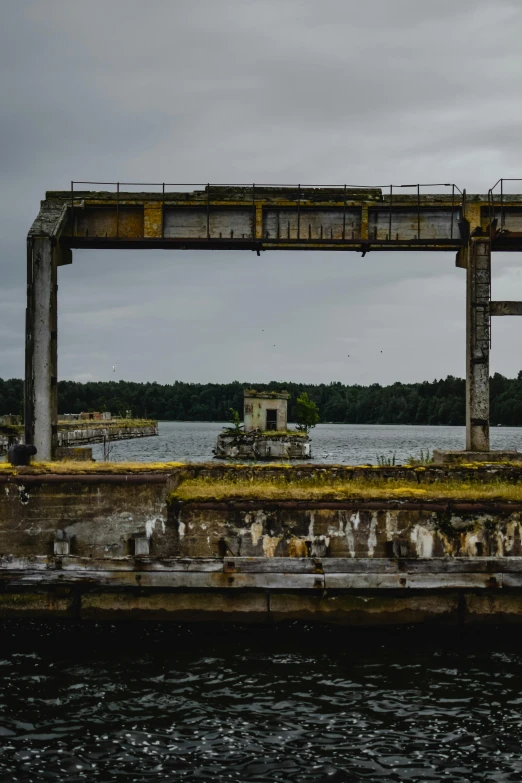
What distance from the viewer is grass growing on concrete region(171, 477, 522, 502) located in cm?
1216

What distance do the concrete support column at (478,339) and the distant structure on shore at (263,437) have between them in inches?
1358

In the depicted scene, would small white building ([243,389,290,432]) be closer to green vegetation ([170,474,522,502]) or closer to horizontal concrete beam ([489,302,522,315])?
horizontal concrete beam ([489,302,522,315])

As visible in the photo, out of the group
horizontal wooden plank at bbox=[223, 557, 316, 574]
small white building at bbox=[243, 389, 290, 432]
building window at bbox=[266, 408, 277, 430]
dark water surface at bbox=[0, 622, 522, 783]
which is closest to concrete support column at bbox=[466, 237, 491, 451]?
dark water surface at bbox=[0, 622, 522, 783]

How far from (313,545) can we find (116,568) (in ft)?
10.8

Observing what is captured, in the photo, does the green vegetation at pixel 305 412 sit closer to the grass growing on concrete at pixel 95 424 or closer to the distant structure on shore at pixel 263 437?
the distant structure on shore at pixel 263 437

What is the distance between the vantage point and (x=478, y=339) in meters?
17.4

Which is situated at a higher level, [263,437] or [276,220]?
[276,220]

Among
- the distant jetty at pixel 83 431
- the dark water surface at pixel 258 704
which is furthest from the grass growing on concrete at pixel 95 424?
the dark water surface at pixel 258 704

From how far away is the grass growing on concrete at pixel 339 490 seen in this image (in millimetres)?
12156

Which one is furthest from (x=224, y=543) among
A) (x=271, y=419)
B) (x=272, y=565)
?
(x=271, y=419)

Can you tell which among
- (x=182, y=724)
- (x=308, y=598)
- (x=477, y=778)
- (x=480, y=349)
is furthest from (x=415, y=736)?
(x=480, y=349)

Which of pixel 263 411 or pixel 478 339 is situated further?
pixel 263 411

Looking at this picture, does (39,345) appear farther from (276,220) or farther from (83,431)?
(83,431)

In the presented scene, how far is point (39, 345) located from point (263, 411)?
3991cm
